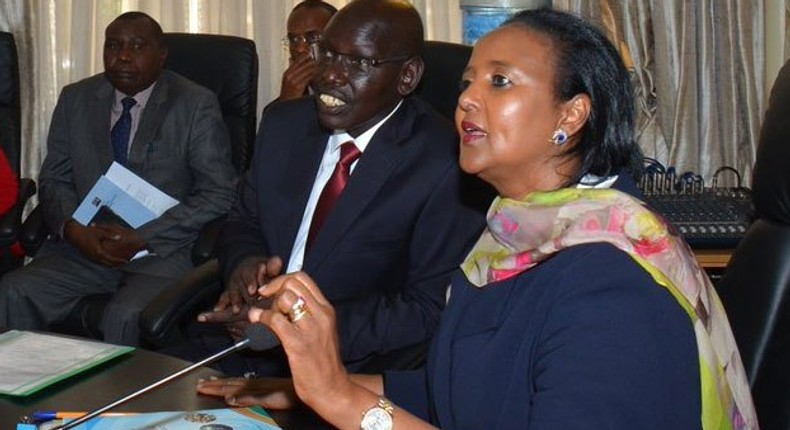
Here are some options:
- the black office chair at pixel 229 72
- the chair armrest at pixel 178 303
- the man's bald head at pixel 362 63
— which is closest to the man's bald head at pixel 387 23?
the man's bald head at pixel 362 63

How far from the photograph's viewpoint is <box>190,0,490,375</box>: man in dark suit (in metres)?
2.39

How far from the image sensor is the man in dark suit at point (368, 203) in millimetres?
2391

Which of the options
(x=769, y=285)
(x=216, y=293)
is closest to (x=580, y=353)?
(x=769, y=285)

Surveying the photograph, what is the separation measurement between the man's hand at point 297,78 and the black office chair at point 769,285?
2.12 m

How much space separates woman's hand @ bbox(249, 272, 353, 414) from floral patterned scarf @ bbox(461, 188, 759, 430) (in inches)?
11.0

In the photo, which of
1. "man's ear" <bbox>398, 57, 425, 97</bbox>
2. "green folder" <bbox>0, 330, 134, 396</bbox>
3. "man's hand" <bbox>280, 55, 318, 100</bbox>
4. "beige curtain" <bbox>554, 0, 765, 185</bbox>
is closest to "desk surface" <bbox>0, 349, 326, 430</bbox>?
"green folder" <bbox>0, 330, 134, 396</bbox>

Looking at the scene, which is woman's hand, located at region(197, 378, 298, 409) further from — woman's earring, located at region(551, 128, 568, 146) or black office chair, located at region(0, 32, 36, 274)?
black office chair, located at region(0, 32, 36, 274)

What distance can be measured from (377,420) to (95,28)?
3.11 metres

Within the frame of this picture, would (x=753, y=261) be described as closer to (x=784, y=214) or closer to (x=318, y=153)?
(x=784, y=214)

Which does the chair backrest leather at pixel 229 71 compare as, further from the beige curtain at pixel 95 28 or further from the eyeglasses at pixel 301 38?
Result: the beige curtain at pixel 95 28

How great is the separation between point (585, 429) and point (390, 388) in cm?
53

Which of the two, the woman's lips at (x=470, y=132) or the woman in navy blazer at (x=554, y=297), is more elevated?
the woman's lips at (x=470, y=132)

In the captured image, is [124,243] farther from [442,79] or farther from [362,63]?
[362,63]

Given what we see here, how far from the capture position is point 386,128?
2.54 meters
